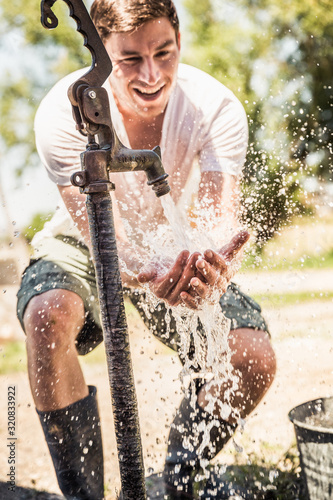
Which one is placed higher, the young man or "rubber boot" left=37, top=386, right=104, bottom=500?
the young man

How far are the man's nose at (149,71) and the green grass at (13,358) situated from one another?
3.08 m

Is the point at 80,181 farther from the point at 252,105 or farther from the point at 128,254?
the point at 252,105

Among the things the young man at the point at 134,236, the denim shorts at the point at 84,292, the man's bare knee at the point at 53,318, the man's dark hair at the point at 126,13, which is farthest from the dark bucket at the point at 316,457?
the man's dark hair at the point at 126,13

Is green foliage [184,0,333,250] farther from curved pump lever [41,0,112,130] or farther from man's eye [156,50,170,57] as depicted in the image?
curved pump lever [41,0,112,130]

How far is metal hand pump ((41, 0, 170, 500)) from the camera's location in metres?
1.15

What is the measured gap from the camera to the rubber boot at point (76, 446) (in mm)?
1792

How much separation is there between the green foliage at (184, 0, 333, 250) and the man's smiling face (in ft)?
17.2

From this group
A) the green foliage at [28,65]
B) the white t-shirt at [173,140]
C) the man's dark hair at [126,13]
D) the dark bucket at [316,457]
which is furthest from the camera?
the green foliage at [28,65]

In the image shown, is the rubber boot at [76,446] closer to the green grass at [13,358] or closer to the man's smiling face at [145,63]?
the man's smiling face at [145,63]

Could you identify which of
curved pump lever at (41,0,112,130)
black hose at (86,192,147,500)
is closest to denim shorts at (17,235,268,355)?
black hose at (86,192,147,500)

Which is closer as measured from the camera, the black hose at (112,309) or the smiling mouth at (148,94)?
the black hose at (112,309)

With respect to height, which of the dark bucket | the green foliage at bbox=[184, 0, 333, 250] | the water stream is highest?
the green foliage at bbox=[184, 0, 333, 250]

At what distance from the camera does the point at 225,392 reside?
200 cm

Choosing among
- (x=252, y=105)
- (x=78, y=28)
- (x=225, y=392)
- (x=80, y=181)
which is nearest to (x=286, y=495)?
(x=225, y=392)
